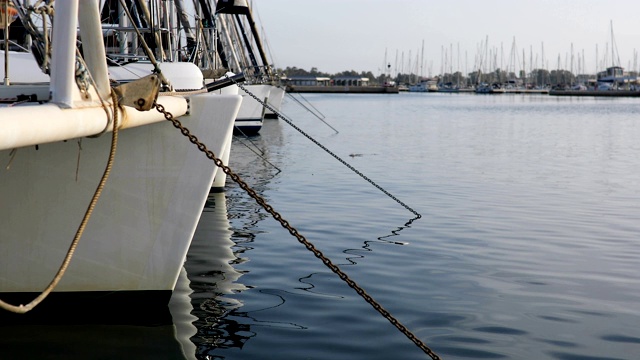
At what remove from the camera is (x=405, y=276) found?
10.0 metres

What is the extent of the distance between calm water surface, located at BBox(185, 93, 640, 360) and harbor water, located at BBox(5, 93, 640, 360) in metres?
0.03

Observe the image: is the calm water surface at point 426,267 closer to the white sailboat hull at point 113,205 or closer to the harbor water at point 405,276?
the harbor water at point 405,276

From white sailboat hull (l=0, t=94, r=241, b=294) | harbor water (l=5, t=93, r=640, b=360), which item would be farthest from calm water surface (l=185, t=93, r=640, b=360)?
white sailboat hull (l=0, t=94, r=241, b=294)

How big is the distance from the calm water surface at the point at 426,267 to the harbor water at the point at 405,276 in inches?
1.1

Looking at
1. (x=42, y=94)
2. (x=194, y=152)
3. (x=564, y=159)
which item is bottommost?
(x=564, y=159)

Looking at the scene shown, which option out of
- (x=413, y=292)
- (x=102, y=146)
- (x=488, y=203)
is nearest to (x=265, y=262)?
(x=413, y=292)

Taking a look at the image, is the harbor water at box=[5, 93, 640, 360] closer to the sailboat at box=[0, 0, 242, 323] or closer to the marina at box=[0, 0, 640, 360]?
the marina at box=[0, 0, 640, 360]

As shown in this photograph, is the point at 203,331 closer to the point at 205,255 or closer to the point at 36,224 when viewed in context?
the point at 36,224

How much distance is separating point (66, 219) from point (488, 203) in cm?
1040

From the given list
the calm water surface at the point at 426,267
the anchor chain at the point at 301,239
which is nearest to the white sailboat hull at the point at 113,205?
the calm water surface at the point at 426,267

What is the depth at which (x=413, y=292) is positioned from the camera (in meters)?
9.23

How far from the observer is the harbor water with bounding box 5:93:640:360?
291 inches

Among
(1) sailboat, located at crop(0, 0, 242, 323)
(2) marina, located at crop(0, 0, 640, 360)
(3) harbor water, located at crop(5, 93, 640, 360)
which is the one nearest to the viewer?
(2) marina, located at crop(0, 0, 640, 360)

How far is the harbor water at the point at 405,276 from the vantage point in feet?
24.2
